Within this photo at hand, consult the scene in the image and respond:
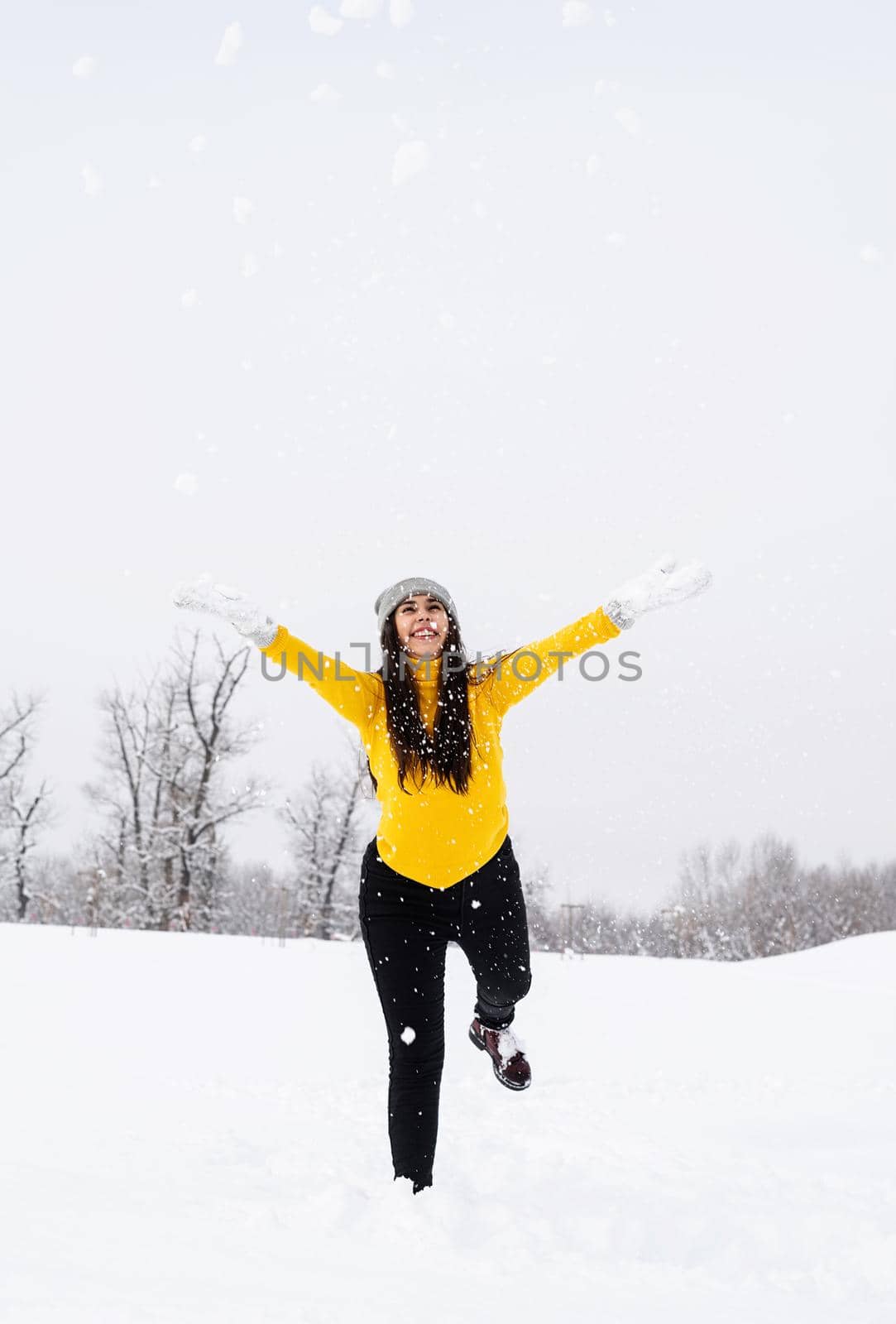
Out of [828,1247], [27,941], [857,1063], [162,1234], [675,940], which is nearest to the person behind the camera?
[162,1234]

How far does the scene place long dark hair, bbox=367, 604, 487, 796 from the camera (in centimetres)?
313

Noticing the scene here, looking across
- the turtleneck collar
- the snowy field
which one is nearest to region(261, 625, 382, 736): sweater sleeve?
the turtleneck collar

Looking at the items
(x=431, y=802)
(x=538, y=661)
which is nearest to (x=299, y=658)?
(x=431, y=802)

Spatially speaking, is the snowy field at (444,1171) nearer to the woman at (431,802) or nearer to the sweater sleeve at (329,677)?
the woman at (431,802)

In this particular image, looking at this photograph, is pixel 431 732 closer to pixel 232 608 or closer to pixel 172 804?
pixel 232 608

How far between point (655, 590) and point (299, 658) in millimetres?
1390

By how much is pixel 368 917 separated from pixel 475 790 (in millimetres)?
593

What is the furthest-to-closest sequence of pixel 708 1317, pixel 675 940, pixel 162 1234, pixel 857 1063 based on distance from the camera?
1. pixel 675 940
2. pixel 857 1063
3. pixel 162 1234
4. pixel 708 1317

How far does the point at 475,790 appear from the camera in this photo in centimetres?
317

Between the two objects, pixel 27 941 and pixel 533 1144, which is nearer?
pixel 533 1144

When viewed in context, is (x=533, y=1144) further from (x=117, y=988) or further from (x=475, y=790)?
(x=117, y=988)

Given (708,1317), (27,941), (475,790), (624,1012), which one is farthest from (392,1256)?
(27,941)

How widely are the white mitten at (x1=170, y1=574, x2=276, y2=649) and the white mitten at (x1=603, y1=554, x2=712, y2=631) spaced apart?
131 cm

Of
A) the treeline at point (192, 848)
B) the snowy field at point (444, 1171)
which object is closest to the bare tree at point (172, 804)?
the treeline at point (192, 848)
